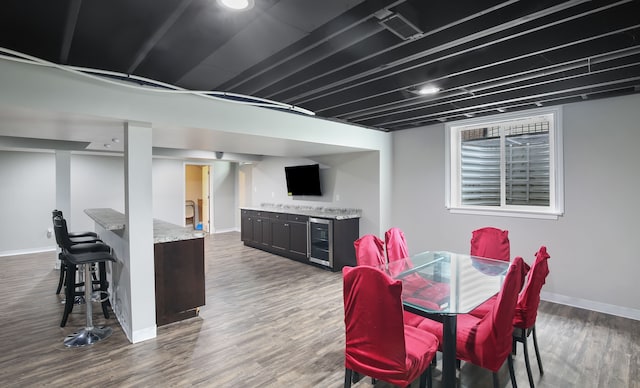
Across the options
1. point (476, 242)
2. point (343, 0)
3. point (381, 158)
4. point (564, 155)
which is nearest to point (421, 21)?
point (343, 0)

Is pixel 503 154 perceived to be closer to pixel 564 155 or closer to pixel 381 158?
pixel 564 155

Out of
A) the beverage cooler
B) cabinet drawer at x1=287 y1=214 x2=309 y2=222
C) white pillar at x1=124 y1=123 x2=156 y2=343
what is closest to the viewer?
white pillar at x1=124 y1=123 x2=156 y2=343

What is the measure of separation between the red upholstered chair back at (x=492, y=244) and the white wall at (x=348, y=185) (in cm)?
187

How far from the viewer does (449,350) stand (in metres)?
1.83

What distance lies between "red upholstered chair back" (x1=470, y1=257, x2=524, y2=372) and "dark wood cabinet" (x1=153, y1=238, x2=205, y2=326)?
2.71m

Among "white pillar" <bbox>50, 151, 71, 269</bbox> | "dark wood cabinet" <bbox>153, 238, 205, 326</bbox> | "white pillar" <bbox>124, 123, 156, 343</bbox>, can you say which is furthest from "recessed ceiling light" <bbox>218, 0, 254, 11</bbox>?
"white pillar" <bbox>50, 151, 71, 269</bbox>

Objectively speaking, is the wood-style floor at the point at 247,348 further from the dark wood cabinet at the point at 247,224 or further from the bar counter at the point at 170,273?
the dark wood cabinet at the point at 247,224

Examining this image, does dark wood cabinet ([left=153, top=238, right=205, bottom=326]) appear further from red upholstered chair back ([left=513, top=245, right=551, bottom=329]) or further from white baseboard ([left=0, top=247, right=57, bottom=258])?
white baseboard ([left=0, top=247, right=57, bottom=258])

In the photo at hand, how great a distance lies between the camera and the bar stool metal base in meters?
2.84

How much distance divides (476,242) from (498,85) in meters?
1.65

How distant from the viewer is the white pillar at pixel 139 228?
9.27ft

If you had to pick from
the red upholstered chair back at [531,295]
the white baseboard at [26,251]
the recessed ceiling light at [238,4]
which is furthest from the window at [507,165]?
the white baseboard at [26,251]

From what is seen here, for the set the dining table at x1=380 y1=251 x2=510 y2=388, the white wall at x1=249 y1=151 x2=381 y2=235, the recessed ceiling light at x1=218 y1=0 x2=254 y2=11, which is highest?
the recessed ceiling light at x1=218 y1=0 x2=254 y2=11

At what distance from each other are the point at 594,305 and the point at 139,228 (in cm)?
489
